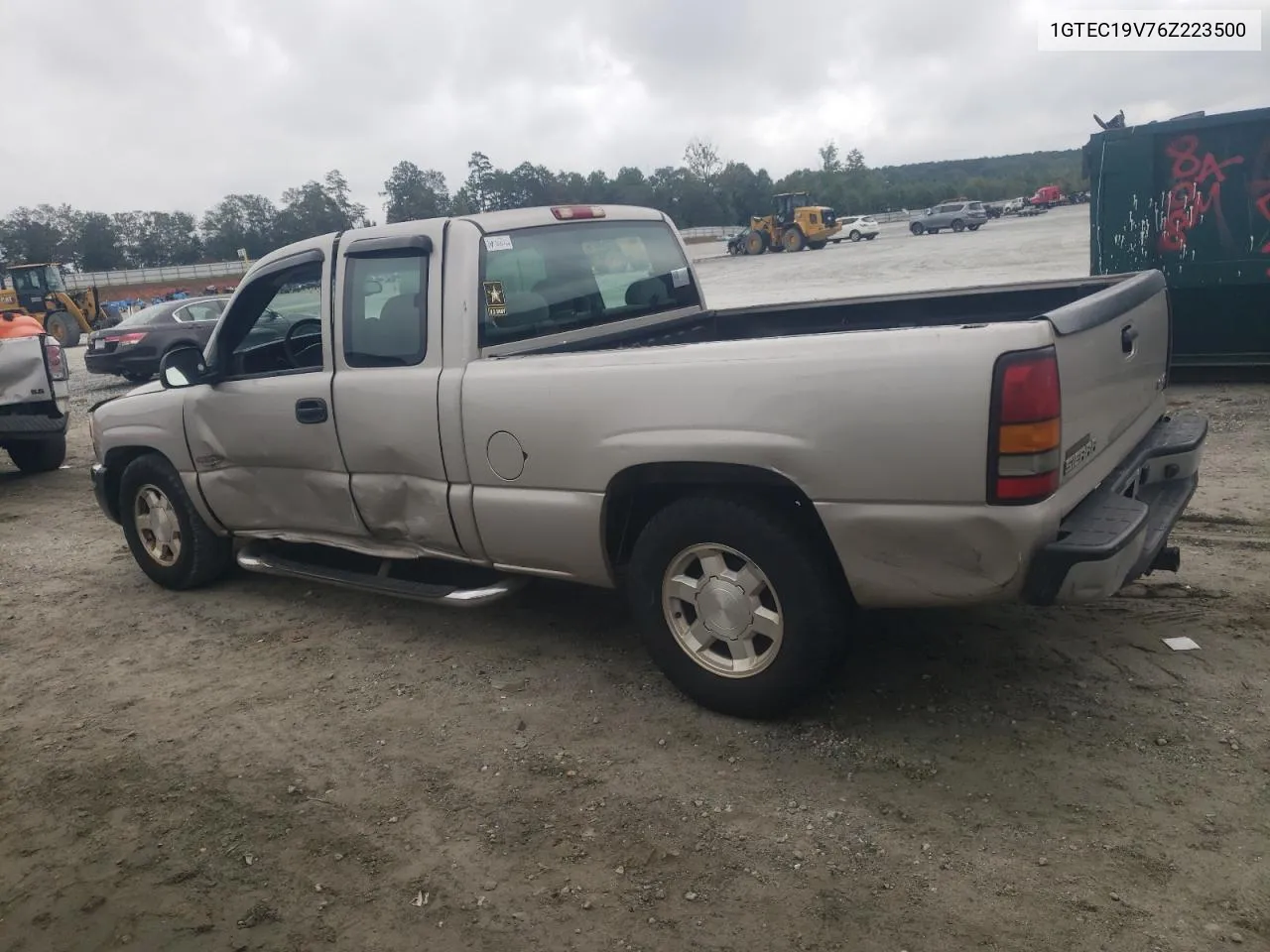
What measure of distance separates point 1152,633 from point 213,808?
141 inches

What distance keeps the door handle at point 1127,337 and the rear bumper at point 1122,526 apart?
42 cm

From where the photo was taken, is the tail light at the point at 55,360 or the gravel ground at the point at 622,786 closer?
the gravel ground at the point at 622,786

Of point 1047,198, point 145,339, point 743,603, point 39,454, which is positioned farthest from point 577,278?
point 1047,198

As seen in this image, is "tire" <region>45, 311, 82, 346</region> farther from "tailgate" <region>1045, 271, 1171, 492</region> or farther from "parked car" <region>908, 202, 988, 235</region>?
"parked car" <region>908, 202, 988, 235</region>

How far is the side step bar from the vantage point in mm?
4090

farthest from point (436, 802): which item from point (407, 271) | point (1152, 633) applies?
point (1152, 633)

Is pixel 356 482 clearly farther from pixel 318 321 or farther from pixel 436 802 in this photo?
pixel 436 802

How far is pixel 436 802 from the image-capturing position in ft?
10.8

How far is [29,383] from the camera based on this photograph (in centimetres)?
877

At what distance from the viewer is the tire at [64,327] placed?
29.9 metres

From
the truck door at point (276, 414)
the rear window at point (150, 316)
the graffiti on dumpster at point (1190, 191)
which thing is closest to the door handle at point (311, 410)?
the truck door at point (276, 414)

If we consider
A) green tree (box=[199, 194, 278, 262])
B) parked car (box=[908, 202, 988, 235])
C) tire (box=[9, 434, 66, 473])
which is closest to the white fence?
green tree (box=[199, 194, 278, 262])

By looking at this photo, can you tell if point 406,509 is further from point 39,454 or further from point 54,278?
point 54,278

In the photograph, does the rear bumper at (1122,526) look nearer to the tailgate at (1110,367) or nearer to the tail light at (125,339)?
the tailgate at (1110,367)
